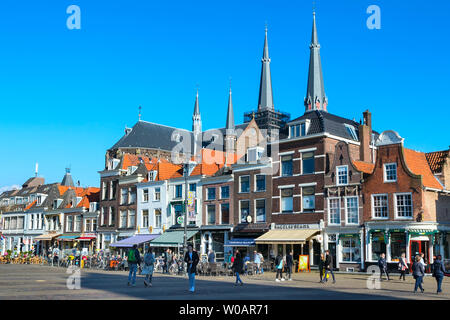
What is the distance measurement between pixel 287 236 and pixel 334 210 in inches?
170

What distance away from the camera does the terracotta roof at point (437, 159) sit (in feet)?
128

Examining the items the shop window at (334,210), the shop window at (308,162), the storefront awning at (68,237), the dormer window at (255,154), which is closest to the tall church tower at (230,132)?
the storefront awning at (68,237)

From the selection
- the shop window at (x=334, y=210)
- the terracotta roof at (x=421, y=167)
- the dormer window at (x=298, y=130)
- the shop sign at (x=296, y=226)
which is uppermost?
the dormer window at (x=298, y=130)

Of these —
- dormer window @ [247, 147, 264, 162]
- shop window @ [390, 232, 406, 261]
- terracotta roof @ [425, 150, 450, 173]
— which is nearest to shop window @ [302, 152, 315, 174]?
dormer window @ [247, 147, 264, 162]

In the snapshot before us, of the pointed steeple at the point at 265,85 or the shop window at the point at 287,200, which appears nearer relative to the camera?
the shop window at the point at 287,200

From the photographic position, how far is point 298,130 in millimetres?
42719

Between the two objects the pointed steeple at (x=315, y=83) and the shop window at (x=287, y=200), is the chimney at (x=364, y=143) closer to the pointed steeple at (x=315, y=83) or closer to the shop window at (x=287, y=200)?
the shop window at (x=287, y=200)

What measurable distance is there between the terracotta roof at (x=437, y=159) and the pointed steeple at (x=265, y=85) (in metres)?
63.8

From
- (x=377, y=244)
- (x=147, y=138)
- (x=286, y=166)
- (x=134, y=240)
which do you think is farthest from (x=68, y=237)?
(x=377, y=244)

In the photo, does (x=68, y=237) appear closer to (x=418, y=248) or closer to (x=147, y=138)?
(x=147, y=138)

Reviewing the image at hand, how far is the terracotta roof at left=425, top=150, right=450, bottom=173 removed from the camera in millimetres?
39094

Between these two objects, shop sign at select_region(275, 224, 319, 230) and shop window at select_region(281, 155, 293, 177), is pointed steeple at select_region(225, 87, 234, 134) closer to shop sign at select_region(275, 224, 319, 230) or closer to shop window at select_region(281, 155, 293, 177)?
shop window at select_region(281, 155, 293, 177)

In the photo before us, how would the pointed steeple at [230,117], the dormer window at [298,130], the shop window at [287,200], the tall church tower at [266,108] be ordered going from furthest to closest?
the tall church tower at [266,108] < the pointed steeple at [230,117] < the shop window at [287,200] < the dormer window at [298,130]

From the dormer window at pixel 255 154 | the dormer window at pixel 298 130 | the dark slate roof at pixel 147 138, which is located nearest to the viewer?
the dormer window at pixel 298 130
